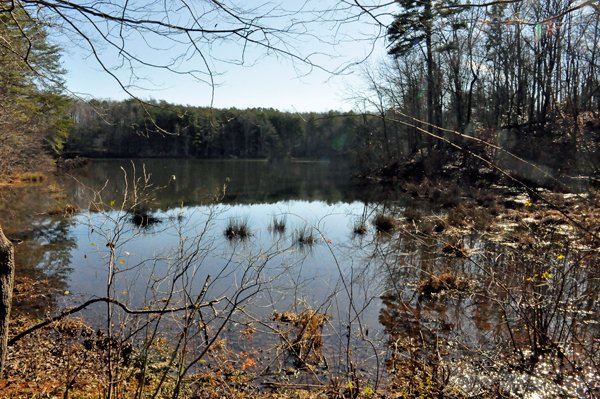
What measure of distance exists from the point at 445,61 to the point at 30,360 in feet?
80.8

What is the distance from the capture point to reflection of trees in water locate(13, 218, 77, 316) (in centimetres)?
641

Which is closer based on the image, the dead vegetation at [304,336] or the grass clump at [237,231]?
the dead vegetation at [304,336]

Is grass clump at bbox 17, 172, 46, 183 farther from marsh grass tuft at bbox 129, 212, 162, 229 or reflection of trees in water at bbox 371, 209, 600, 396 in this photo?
reflection of trees in water at bbox 371, 209, 600, 396

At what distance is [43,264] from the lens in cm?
852

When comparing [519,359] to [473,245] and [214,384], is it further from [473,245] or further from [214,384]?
[473,245]

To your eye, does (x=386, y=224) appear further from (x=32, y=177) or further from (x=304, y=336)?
(x=32, y=177)

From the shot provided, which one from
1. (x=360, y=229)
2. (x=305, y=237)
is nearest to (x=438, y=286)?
(x=305, y=237)

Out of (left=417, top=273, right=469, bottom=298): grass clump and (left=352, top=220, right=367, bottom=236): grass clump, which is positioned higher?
(left=352, top=220, right=367, bottom=236): grass clump

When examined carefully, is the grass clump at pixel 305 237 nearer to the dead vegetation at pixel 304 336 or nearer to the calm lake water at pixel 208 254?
the calm lake water at pixel 208 254

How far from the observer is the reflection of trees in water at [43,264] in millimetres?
6410

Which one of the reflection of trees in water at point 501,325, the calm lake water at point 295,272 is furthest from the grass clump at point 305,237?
the reflection of trees in water at point 501,325

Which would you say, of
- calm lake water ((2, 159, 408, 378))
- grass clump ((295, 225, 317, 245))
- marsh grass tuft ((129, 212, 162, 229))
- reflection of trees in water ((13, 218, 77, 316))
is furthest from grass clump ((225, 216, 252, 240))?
reflection of trees in water ((13, 218, 77, 316))

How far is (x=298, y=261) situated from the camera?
28.4ft

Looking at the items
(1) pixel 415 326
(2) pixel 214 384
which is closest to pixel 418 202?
(1) pixel 415 326
